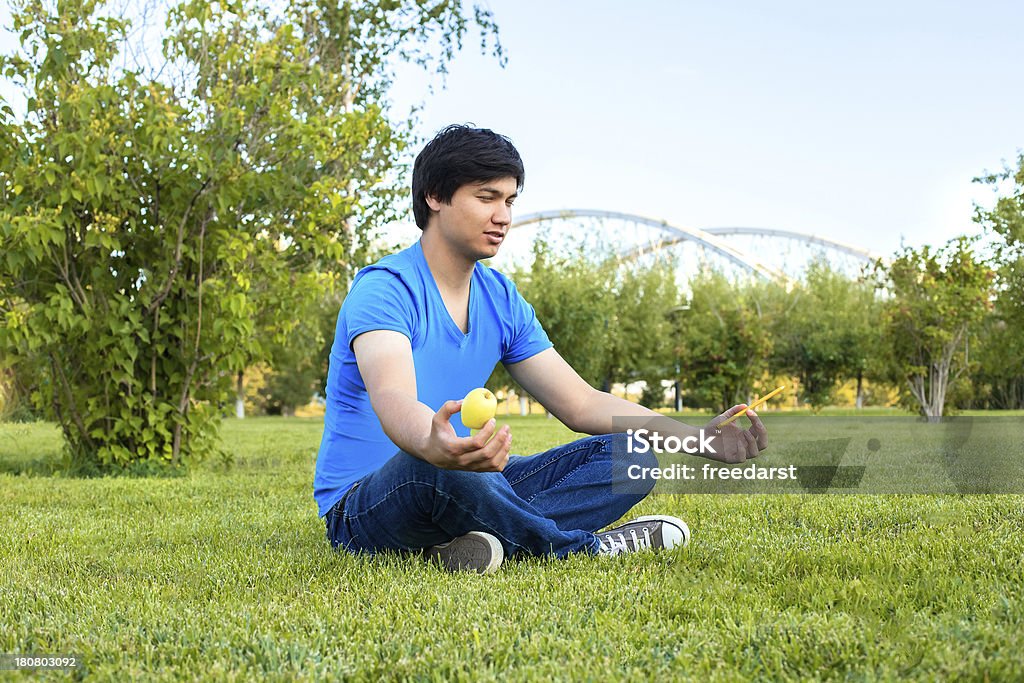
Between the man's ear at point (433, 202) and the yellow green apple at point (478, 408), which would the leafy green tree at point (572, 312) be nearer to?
the man's ear at point (433, 202)

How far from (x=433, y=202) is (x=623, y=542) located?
1.27 m

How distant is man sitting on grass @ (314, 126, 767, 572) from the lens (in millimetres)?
2797

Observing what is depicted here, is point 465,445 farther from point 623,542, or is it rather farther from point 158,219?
point 158,219

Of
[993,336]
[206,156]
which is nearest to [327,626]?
[206,156]

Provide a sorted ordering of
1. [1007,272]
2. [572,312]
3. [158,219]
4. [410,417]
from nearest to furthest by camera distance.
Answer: [410,417] < [158,219] < [1007,272] < [572,312]

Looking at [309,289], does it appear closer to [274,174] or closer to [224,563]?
[274,174]

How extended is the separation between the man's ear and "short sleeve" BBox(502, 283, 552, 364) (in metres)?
0.43

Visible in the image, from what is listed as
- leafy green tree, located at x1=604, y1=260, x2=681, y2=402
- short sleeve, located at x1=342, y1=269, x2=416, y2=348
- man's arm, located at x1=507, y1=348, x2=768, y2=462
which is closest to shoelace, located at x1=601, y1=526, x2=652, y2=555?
man's arm, located at x1=507, y1=348, x2=768, y2=462

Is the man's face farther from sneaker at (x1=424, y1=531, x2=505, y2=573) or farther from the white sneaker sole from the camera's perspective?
the white sneaker sole

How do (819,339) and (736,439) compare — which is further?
(819,339)

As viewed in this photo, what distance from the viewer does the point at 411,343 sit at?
113 inches

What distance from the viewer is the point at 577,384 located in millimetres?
3350

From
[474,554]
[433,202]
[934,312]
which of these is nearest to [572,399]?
[474,554]

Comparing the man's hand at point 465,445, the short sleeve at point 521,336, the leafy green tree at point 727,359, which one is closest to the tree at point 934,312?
the leafy green tree at point 727,359
